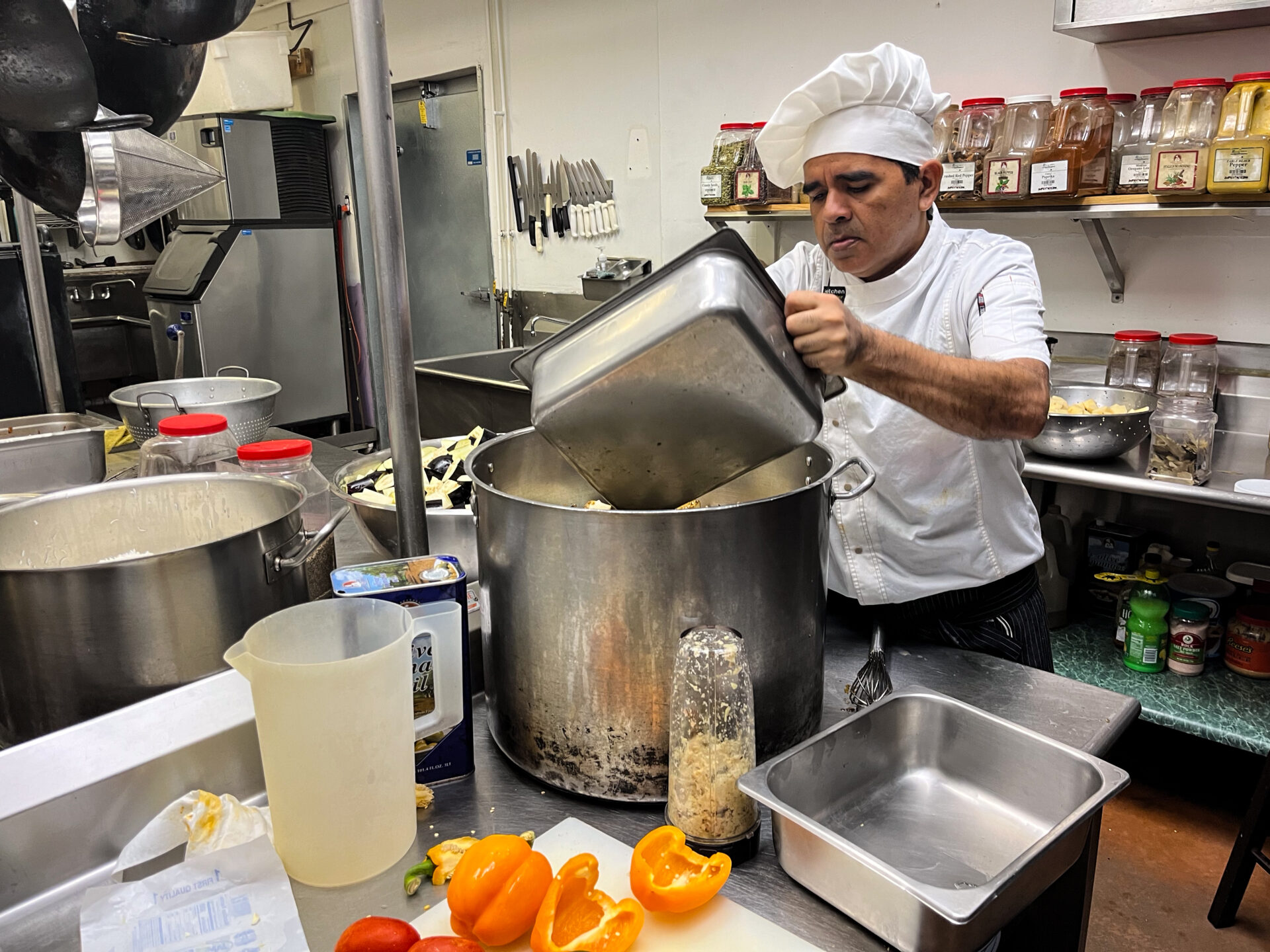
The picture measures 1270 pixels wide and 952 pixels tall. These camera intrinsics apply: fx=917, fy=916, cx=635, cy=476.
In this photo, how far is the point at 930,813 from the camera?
2.93ft

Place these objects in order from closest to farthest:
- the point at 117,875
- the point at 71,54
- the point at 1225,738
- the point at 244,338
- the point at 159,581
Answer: the point at 71,54 < the point at 117,875 < the point at 159,581 < the point at 1225,738 < the point at 244,338

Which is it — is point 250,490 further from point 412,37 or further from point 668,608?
point 412,37

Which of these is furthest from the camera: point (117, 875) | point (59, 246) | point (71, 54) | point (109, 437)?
point (59, 246)

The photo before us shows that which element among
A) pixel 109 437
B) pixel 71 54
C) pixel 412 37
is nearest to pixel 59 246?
pixel 412 37

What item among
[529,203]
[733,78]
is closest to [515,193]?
[529,203]

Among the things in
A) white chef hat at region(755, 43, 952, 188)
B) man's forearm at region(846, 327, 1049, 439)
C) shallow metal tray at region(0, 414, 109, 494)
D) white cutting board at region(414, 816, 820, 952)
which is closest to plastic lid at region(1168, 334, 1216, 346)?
white chef hat at region(755, 43, 952, 188)

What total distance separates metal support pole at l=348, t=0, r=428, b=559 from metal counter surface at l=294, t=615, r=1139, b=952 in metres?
0.28

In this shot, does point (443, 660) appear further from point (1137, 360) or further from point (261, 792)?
point (1137, 360)

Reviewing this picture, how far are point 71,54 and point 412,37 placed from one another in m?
4.65

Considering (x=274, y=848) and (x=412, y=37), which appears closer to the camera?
(x=274, y=848)

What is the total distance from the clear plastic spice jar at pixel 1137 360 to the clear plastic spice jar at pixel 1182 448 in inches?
9.6

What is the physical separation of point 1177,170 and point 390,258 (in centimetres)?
208

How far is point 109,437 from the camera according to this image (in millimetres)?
2420

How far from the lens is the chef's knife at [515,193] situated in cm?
445
